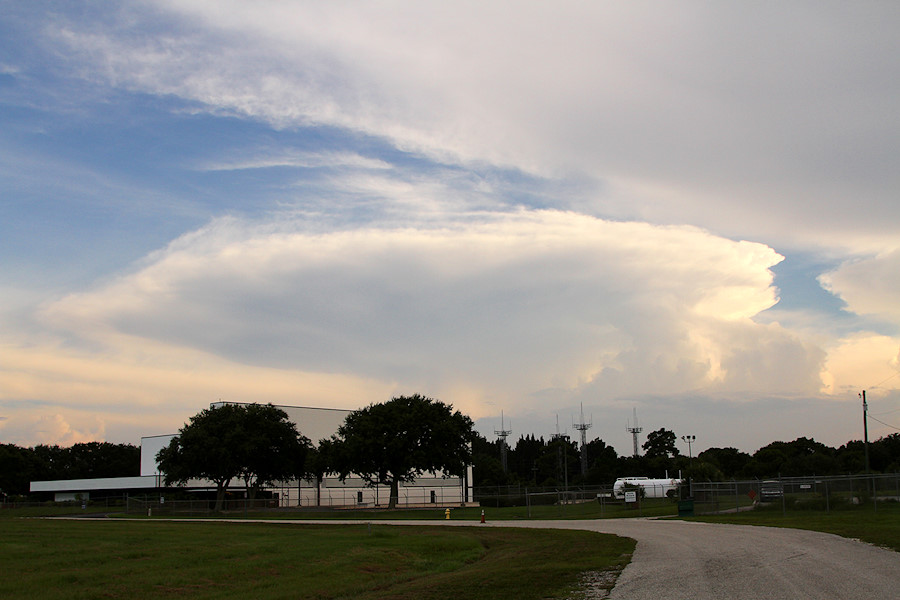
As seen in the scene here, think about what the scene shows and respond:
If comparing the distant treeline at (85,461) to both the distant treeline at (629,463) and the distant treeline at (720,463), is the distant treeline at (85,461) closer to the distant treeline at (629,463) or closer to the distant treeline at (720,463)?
the distant treeline at (629,463)

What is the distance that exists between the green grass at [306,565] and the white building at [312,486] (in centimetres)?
6045

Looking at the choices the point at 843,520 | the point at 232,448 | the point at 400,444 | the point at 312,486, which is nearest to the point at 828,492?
the point at 843,520

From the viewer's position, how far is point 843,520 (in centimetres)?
3694

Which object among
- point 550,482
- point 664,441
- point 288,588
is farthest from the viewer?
point 664,441

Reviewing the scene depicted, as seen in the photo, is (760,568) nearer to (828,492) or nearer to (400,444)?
(828,492)

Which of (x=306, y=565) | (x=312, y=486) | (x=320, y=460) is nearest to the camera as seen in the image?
(x=306, y=565)

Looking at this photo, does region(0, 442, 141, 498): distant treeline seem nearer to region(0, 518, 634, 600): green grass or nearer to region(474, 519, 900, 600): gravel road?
region(0, 518, 634, 600): green grass

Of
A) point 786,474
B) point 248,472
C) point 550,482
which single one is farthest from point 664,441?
point 248,472

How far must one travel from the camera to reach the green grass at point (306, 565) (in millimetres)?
20500

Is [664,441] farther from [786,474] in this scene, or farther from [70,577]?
[70,577]

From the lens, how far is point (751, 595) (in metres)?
15.2

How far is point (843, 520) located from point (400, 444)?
161 ft

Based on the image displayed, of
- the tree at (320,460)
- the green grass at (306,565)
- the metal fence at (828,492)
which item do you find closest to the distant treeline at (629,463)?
the tree at (320,460)

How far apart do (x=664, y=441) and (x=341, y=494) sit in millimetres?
89237
